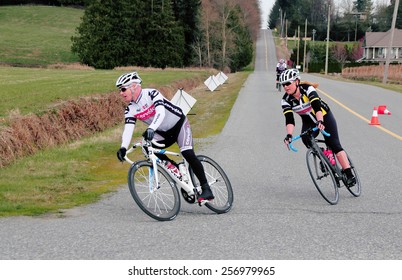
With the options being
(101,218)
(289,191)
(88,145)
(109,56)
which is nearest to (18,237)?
(101,218)

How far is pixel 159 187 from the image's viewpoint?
701 centimetres

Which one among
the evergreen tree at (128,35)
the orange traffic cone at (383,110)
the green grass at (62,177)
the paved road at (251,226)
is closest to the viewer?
the paved road at (251,226)

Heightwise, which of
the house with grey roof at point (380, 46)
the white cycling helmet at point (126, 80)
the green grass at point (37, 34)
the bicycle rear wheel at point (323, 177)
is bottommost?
the house with grey roof at point (380, 46)

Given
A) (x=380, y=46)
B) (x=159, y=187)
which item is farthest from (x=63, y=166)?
(x=380, y=46)

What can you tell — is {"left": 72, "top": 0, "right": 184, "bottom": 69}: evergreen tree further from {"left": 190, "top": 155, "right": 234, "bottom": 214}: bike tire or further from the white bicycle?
the white bicycle

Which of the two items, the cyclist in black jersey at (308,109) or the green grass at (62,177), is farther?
the green grass at (62,177)

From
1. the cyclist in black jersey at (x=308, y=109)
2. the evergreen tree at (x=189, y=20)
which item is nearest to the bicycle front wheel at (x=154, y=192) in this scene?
the cyclist in black jersey at (x=308, y=109)

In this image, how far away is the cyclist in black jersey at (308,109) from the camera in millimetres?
7859

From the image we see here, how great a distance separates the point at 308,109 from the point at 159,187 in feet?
8.61

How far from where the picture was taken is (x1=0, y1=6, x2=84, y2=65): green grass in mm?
71000

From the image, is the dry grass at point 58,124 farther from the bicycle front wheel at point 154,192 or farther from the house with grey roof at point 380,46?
the house with grey roof at point 380,46

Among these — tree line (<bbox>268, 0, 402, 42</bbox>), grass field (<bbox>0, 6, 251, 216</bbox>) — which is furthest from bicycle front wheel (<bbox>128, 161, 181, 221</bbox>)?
tree line (<bbox>268, 0, 402, 42</bbox>)

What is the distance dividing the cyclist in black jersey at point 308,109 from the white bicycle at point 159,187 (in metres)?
1.56

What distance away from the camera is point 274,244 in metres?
5.77
